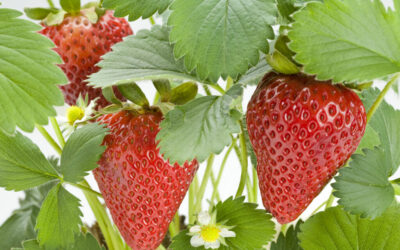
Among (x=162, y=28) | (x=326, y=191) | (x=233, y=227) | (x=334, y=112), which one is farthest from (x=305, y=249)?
(x=326, y=191)

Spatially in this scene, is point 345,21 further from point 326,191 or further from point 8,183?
point 326,191

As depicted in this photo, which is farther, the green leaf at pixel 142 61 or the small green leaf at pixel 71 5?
the small green leaf at pixel 71 5

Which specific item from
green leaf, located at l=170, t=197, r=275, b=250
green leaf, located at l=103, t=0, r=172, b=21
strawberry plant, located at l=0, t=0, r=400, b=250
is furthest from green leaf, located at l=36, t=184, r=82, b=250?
green leaf, located at l=103, t=0, r=172, b=21

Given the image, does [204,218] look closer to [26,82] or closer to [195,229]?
[195,229]

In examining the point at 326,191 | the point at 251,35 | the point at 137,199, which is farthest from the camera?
the point at 326,191

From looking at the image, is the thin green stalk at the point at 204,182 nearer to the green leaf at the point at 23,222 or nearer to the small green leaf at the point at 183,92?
the small green leaf at the point at 183,92

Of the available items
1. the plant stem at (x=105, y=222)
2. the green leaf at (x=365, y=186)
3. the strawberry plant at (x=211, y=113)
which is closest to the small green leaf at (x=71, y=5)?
the strawberry plant at (x=211, y=113)
